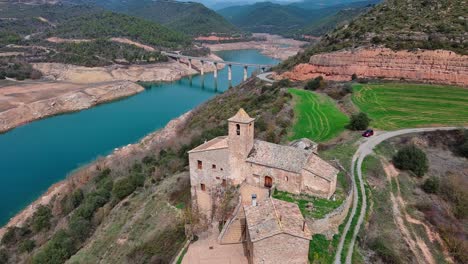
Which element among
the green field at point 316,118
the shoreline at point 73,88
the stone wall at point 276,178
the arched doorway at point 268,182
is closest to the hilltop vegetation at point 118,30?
the shoreline at point 73,88

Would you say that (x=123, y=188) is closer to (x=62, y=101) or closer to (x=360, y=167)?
(x=360, y=167)

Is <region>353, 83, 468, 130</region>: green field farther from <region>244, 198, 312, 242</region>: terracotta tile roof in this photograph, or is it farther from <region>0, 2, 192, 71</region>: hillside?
<region>0, 2, 192, 71</region>: hillside

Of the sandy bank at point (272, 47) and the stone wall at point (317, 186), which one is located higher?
the stone wall at point (317, 186)

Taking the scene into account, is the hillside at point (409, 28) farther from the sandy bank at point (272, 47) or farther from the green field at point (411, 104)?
the sandy bank at point (272, 47)

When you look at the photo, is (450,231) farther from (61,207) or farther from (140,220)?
(61,207)

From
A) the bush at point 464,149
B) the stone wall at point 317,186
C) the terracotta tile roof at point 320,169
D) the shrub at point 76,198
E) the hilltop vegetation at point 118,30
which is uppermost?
the hilltop vegetation at point 118,30

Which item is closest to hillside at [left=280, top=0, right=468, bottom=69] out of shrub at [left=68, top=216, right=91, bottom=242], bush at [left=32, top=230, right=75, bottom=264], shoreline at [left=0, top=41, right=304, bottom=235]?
shoreline at [left=0, top=41, right=304, bottom=235]

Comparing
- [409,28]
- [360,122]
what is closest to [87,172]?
[360,122]
